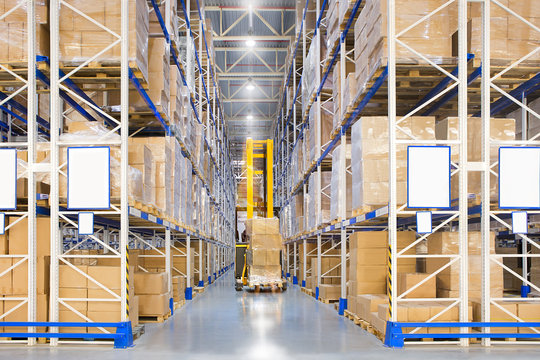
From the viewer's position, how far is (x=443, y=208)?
6.45 meters

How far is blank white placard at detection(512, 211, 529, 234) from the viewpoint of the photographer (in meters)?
6.25

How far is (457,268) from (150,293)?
497 cm

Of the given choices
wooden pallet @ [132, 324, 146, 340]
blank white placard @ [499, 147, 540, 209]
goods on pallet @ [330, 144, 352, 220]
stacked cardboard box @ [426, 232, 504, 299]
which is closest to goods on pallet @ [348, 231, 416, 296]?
goods on pallet @ [330, 144, 352, 220]

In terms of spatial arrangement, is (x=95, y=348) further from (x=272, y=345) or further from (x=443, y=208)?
(x=443, y=208)

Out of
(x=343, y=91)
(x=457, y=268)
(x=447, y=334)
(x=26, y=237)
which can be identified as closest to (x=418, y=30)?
(x=343, y=91)

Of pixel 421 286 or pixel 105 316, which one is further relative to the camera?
pixel 421 286

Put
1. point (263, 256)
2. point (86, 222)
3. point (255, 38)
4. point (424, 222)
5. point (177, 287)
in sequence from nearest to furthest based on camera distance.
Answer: point (424, 222), point (86, 222), point (177, 287), point (263, 256), point (255, 38)

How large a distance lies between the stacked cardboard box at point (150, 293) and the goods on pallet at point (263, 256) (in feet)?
19.2

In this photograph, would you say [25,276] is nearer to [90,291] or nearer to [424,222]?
[90,291]

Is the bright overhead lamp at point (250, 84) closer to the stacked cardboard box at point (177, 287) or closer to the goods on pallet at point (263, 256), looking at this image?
the goods on pallet at point (263, 256)

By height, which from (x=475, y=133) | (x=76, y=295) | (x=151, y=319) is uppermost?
(x=475, y=133)

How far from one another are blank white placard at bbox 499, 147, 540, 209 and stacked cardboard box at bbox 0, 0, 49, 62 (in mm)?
6048

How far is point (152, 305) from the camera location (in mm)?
8758

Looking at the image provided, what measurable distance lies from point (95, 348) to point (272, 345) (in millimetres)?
2173
